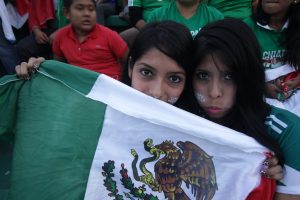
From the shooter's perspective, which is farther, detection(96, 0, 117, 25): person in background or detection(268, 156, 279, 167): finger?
detection(96, 0, 117, 25): person in background

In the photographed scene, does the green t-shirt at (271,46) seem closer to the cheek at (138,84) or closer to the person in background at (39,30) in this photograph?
the cheek at (138,84)

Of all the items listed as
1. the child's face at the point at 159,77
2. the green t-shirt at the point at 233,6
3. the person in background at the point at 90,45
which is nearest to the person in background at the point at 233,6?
the green t-shirt at the point at 233,6

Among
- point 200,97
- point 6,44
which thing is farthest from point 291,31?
point 6,44

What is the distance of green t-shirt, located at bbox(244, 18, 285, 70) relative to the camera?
3.29 meters

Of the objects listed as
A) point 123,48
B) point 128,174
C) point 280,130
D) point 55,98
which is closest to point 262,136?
point 280,130

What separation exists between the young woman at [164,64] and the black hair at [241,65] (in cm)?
7

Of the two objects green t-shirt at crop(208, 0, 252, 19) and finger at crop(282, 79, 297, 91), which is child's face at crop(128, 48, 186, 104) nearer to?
finger at crop(282, 79, 297, 91)

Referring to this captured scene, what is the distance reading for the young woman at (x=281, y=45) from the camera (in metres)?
3.12

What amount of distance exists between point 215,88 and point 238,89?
122 millimetres

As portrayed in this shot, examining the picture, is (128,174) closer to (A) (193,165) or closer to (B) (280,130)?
(A) (193,165)

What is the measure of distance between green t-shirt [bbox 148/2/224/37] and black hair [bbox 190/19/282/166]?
5.66 ft

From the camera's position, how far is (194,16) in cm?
362

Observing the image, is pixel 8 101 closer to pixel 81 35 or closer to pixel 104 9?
pixel 81 35

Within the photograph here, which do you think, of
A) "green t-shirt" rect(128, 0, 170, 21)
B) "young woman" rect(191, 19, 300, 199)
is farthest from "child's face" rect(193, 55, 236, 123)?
"green t-shirt" rect(128, 0, 170, 21)
